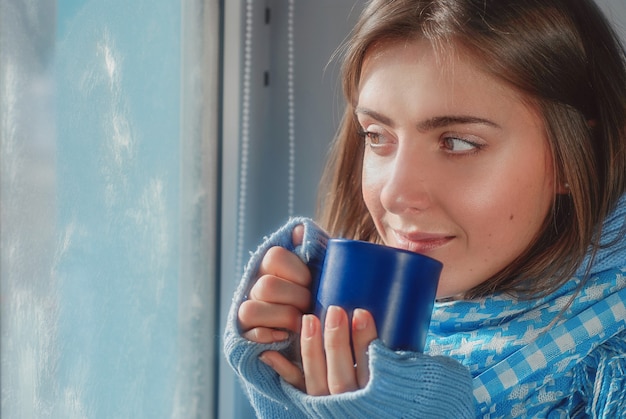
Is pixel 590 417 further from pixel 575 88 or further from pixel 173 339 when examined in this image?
pixel 173 339

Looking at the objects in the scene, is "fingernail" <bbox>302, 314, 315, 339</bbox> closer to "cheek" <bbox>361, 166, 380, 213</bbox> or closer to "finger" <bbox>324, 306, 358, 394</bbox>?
"finger" <bbox>324, 306, 358, 394</bbox>

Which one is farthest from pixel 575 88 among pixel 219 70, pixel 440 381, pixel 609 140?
pixel 219 70

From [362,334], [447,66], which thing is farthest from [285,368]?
[447,66]

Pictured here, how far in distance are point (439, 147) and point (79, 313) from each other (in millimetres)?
453

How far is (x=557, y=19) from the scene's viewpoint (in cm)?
100

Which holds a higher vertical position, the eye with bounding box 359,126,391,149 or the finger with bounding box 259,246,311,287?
the eye with bounding box 359,126,391,149

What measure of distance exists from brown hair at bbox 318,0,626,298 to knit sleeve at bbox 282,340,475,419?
0.22 metres

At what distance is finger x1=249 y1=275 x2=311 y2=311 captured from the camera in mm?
866

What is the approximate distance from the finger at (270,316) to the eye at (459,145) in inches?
9.7

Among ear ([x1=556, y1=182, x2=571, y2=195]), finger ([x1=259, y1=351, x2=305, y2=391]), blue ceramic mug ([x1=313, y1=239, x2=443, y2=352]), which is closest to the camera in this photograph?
blue ceramic mug ([x1=313, y1=239, x2=443, y2=352])

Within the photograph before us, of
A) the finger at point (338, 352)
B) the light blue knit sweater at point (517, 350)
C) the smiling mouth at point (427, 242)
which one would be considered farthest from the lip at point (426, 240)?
the finger at point (338, 352)

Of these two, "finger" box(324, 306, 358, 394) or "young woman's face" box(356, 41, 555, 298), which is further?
"young woman's face" box(356, 41, 555, 298)

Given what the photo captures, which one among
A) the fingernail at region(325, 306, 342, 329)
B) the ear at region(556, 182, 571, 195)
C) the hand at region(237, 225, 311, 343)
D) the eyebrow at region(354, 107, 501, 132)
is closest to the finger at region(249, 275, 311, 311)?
the hand at region(237, 225, 311, 343)

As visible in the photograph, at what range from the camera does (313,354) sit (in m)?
0.80
